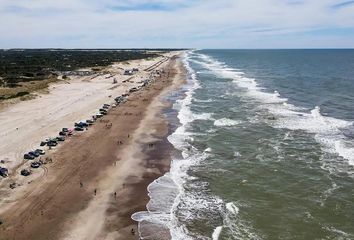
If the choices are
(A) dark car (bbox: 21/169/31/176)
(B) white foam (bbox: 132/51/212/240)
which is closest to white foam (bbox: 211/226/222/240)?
(B) white foam (bbox: 132/51/212/240)

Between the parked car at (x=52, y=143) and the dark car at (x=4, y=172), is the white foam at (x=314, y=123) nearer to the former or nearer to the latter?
the parked car at (x=52, y=143)

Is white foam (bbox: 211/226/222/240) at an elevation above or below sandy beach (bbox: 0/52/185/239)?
above

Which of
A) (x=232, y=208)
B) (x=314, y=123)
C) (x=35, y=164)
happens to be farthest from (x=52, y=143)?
(x=314, y=123)

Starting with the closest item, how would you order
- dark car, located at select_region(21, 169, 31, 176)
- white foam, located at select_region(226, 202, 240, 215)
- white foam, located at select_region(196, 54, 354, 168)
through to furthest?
white foam, located at select_region(226, 202, 240, 215) → dark car, located at select_region(21, 169, 31, 176) → white foam, located at select_region(196, 54, 354, 168)

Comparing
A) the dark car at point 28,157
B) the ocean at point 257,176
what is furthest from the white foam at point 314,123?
the dark car at point 28,157

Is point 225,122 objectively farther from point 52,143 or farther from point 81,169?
point 81,169

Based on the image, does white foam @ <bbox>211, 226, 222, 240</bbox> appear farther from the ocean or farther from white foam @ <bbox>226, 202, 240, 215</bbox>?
white foam @ <bbox>226, 202, 240, 215</bbox>
